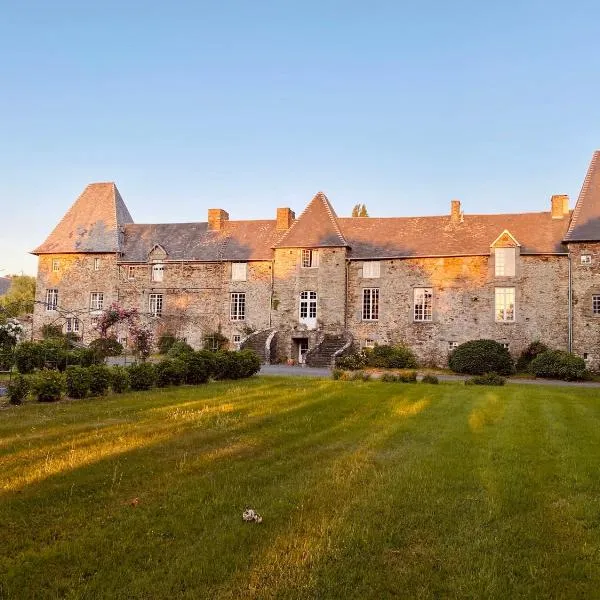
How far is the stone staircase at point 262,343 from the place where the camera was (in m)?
32.2

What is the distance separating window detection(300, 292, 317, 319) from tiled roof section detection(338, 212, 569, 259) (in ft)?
11.2

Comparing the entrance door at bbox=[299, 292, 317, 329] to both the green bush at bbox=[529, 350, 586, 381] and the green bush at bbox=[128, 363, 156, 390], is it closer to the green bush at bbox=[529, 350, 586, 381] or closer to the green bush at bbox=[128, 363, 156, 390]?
the green bush at bbox=[529, 350, 586, 381]

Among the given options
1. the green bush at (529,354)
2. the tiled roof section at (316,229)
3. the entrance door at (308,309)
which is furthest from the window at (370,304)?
the green bush at (529,354)

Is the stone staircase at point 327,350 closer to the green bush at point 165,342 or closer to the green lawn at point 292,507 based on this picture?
the green bush at point 165,342

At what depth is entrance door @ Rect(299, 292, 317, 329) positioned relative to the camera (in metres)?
33.8

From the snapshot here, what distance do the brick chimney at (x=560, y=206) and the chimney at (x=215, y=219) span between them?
67.3ft

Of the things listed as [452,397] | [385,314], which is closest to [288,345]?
[385,314]

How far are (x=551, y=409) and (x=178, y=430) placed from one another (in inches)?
349

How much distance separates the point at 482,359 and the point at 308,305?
34.1 ft

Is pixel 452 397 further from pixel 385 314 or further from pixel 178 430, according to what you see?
pixel 385 314

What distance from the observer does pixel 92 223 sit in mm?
40094

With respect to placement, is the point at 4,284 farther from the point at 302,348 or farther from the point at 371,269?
the point at 371,269

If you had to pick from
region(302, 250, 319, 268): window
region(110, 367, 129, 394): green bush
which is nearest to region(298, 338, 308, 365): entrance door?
region(302, 250, 319, 268): window

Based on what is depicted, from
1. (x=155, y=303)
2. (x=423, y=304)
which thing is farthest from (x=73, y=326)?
(x=423, y=304)
